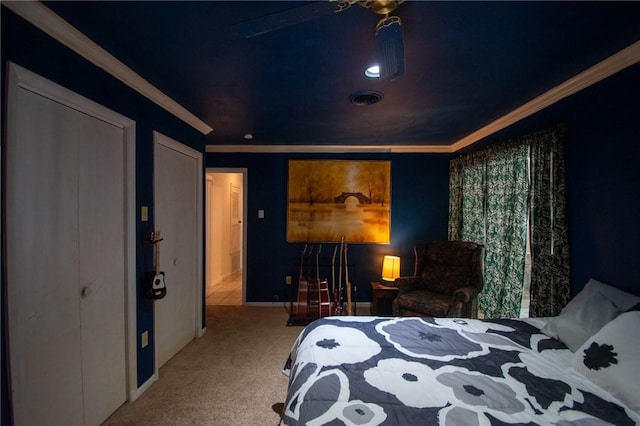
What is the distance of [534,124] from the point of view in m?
2.45

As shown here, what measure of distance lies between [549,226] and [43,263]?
11.0ft

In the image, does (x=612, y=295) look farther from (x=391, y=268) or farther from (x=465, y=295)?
(x=391, y=268)

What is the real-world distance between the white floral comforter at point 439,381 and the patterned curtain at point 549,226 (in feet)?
1.86

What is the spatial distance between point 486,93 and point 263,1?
188 centimetres

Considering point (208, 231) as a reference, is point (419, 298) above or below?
below

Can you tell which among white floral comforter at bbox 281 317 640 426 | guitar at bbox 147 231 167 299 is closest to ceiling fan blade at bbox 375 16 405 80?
white floral comforter at bbox 281 317 640 426

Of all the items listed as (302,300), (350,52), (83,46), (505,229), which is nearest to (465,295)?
(505,229)

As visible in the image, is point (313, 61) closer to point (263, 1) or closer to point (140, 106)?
point (263, 1)

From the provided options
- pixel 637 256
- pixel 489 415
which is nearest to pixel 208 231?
pixel 489 415

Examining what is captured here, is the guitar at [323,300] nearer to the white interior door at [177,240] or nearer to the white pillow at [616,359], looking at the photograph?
the white interior door at [177,240]

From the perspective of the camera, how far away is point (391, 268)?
3.81 m

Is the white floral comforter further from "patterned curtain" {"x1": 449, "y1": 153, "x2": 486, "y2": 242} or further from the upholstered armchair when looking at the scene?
"patterned curtain" {"x1": 449, "y1": 153, "x2": 486, "y2": 242}

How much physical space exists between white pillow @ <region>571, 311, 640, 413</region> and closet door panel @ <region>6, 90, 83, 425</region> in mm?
2631

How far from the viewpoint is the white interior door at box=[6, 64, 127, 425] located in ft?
4.22
